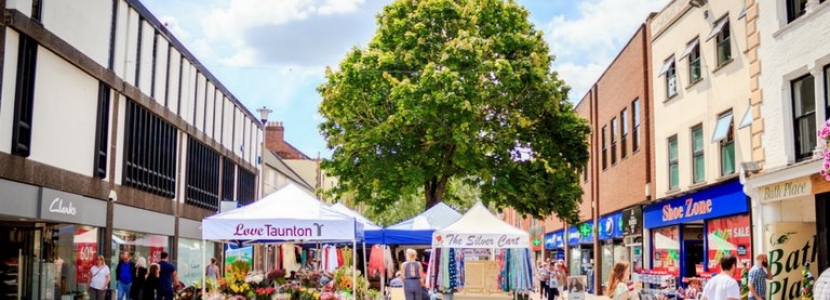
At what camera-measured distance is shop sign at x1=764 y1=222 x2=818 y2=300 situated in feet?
53.5

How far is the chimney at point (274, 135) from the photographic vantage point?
69113 mm

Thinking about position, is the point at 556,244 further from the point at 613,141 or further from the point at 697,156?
the point at 697,156

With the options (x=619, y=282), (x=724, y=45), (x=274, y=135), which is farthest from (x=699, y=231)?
(x=274, y=135)

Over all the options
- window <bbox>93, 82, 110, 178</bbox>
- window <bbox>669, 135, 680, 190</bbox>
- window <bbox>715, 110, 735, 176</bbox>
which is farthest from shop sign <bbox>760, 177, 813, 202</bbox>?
window <bbox>93, 82, 110, 178</bbox>

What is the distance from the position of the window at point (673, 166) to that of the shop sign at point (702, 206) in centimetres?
49

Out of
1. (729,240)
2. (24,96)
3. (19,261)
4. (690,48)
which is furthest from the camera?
(690,48)

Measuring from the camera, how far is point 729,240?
19.6 m

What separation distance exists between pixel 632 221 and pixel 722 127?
8.58m

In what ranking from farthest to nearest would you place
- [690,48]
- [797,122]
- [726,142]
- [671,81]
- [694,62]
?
[671,81], [694,62], [690,48], [726,142], [797,122]

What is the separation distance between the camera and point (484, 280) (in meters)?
19.3

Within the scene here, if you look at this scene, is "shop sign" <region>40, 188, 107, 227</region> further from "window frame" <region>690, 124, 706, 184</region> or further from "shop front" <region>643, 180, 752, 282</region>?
"window frame" <region>690, 124, 706, 184</region>

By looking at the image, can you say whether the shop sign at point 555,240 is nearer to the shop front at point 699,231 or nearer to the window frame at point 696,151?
the shop front at point 699,231

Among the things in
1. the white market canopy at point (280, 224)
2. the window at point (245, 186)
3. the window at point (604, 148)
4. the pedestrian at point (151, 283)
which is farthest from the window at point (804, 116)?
the window at point (245, 186)

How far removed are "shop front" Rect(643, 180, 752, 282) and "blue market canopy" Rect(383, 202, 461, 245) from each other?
5.42 m
